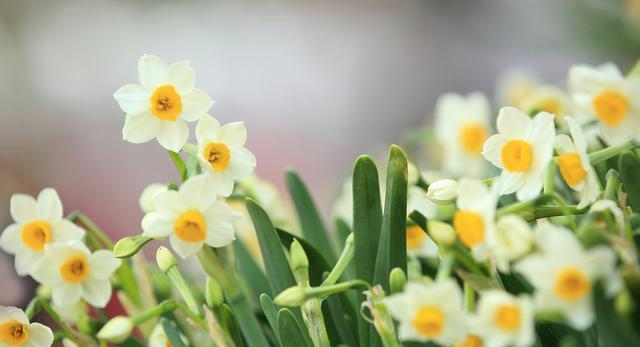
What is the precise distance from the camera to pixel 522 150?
1.16 feet

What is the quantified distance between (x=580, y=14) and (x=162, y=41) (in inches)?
96.1

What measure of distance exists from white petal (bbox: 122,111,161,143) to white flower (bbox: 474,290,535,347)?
0.65ft

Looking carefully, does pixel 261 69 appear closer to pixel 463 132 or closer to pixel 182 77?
pixel 463 132

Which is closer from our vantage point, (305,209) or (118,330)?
(118,330)

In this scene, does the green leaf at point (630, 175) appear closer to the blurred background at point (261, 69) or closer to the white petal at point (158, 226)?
the white petal at point (158, 226)

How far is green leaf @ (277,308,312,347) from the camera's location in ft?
1.13

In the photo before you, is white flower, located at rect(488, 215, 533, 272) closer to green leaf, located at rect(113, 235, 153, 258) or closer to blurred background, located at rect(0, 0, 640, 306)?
green leaf, located at rect(113, 235, 153, 258)

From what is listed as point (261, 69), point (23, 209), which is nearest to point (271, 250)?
point (23, 209)

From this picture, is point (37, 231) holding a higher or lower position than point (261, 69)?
higher

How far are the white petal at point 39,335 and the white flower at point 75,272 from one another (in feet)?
0.05

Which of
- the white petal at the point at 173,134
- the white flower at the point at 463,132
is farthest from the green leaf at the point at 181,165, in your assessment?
the white flower at the point at 463,132

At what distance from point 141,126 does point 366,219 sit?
0.13 meters

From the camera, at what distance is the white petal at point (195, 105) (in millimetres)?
376

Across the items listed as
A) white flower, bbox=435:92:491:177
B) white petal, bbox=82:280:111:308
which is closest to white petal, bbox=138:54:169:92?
white petal, bbox=82:280:111:308
